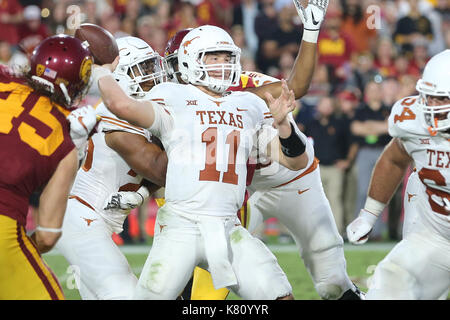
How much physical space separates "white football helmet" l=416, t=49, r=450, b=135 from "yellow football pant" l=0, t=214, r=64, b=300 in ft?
7.29

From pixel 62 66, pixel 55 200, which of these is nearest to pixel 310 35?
pixel 62 66

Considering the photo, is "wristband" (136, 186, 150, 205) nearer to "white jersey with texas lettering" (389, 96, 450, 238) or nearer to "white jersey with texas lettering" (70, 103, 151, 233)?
"white jersey with texas lettering" (70, 103, 151, 233)

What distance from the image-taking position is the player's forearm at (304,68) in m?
4.95

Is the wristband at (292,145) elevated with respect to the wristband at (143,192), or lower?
elevated

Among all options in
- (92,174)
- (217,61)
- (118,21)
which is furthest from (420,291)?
(118,21)

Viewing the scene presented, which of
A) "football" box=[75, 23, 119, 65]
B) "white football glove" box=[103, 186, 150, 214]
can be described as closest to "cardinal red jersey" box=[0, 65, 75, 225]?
"football" box=[75, 23, 119, 65]

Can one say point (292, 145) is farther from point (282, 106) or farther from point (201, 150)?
point (201, 150)

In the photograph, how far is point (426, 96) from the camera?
450 cm

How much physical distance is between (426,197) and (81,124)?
2.09 metres

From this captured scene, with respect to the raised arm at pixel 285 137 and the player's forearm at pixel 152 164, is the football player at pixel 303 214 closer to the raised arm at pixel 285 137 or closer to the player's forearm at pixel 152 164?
the raised arm at pixel 285 137

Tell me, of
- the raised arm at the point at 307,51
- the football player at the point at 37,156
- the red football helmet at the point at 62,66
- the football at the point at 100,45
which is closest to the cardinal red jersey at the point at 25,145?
the football player at the point at 37,156

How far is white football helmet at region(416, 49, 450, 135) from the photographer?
4.38 m

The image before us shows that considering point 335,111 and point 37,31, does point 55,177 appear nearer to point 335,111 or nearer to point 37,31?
point 335,111

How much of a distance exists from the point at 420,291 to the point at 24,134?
238cm
